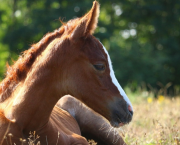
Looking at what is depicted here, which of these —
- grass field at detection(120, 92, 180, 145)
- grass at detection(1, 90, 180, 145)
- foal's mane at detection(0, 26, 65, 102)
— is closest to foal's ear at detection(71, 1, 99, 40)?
foal's mane at detection(0, 26, 65, 102)

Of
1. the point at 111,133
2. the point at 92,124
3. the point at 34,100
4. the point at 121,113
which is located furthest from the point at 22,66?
the point at 111,133

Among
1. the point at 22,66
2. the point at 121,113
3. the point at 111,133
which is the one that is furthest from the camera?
the point at 111,133

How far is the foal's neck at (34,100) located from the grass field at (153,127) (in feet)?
3.35

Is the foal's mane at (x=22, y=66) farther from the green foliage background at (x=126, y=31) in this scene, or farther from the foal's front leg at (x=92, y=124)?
the green foliage background at (x=126, y=31)

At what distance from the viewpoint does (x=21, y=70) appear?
3.36 metres

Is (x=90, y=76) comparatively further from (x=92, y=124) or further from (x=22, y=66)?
(x=92, y=124)

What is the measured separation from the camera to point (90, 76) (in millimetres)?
3166

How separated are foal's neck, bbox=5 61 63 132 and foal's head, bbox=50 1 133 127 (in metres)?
0.14

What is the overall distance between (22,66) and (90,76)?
808mm

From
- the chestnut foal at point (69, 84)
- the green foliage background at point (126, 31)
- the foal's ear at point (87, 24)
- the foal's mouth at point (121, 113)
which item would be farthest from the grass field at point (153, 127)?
the green foliage background at point (126, 31)

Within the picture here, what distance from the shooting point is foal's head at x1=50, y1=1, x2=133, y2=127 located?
10.3 feet

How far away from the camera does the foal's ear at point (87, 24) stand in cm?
314

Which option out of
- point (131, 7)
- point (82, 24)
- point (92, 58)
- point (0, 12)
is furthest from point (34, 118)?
point (131, 7)

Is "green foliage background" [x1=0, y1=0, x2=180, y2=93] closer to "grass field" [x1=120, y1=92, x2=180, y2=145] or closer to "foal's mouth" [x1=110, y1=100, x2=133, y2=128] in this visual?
"grass field" [x1=120, y1=92, x2=180, y2=145]
